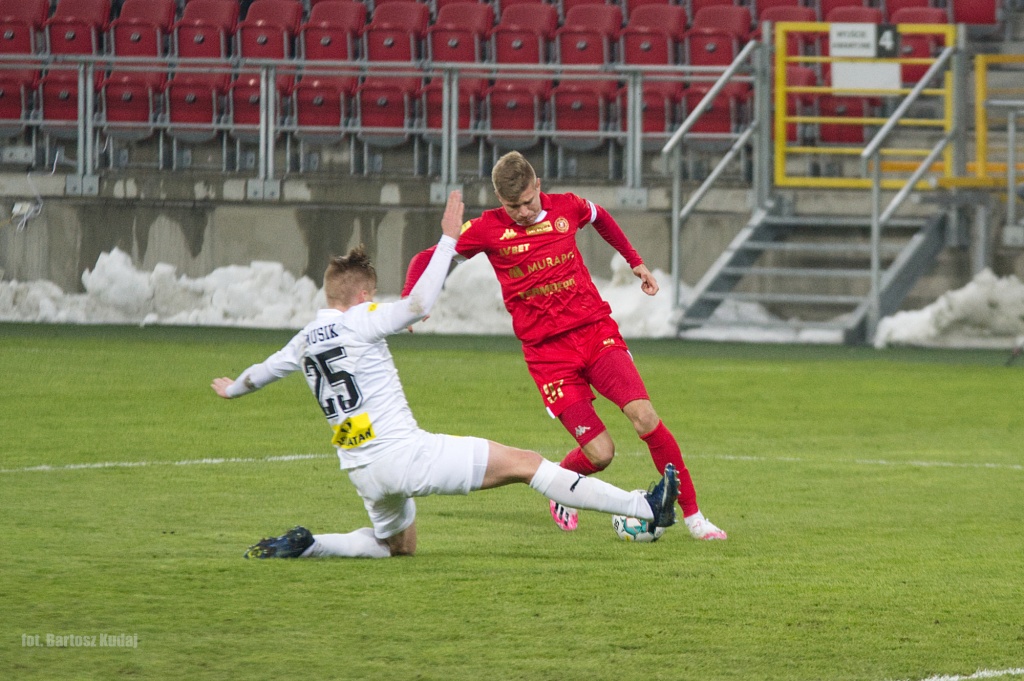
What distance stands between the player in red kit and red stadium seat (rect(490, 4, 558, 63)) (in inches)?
495

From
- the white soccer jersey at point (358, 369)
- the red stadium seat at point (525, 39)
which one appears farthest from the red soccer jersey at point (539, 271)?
the red stadium seat at point (525, 39)

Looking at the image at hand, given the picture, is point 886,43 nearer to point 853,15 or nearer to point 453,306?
point 853,15

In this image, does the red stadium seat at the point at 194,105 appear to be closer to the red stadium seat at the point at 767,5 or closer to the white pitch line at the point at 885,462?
the red stadium seat at the point at 767,5

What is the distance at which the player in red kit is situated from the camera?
285 inches

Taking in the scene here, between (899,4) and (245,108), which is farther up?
(899,4)

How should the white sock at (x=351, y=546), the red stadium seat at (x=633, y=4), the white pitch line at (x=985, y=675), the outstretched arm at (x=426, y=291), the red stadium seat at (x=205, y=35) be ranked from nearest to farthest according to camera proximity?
1. the white pitch line at (x=985, y=675)
2. the outstretched arm at (x=426, y=291)
3. the white sock at (x=351, y=546)
4. the red stadium seat at (x=633, y=4)
5. the red stadium seat at (x=205, y=35)

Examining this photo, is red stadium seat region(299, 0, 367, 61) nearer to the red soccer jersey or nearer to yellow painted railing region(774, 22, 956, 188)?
yellow painted railing region(774, 22, 956, 188)

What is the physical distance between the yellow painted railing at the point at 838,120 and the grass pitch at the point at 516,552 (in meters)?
5.00

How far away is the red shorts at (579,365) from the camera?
7.27m

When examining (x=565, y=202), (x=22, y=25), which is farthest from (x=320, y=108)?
(x=565, y=202)

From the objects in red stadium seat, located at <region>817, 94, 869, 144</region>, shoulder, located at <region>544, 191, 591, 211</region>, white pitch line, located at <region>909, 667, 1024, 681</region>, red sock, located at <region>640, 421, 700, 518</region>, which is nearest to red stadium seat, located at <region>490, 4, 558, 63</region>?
red stadium seat, located at <region>817, 94, 869, 144</region>

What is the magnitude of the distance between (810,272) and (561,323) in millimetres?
10504

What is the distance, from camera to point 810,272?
1742cm

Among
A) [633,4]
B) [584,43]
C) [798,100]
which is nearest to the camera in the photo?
[798,100]
